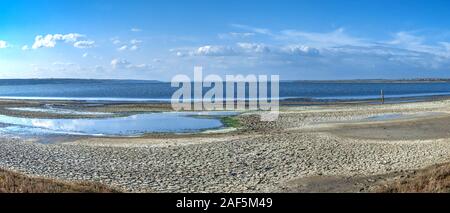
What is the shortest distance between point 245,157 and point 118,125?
18.7 metres

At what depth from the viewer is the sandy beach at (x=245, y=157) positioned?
17.4 meters

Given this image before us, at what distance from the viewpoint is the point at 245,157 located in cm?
2248

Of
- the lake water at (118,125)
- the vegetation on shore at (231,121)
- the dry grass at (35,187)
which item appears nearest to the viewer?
the dry grass at (35,187)

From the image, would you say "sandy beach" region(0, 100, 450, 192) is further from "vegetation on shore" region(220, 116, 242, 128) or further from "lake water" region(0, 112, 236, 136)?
"lake water" region(0, 112, 236, 136)

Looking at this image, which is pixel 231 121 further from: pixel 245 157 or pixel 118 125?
pixel 245 157

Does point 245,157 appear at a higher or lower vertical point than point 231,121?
lower

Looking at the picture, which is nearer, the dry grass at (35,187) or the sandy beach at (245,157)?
the dry grass at (35,187)

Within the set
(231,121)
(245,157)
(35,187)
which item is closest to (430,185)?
(35,187)

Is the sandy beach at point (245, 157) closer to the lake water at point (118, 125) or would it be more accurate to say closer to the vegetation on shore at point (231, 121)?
the vegetation on shore at point (231, 121)

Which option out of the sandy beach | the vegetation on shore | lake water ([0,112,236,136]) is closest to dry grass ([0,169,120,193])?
the sandy beach

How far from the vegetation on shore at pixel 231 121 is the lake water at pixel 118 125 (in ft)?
1.76

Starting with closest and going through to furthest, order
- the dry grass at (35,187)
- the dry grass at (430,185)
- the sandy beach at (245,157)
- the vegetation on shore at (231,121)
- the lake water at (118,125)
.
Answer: the dry grass at (430,185), the dry grass at (35,187), the sandy beach at (245,157), the lake water at (118,125), the vegetation on shore at (231,121)

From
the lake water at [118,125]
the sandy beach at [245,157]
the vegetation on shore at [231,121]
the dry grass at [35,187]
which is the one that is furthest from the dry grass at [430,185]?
the vegetation on shore at [231,121]
